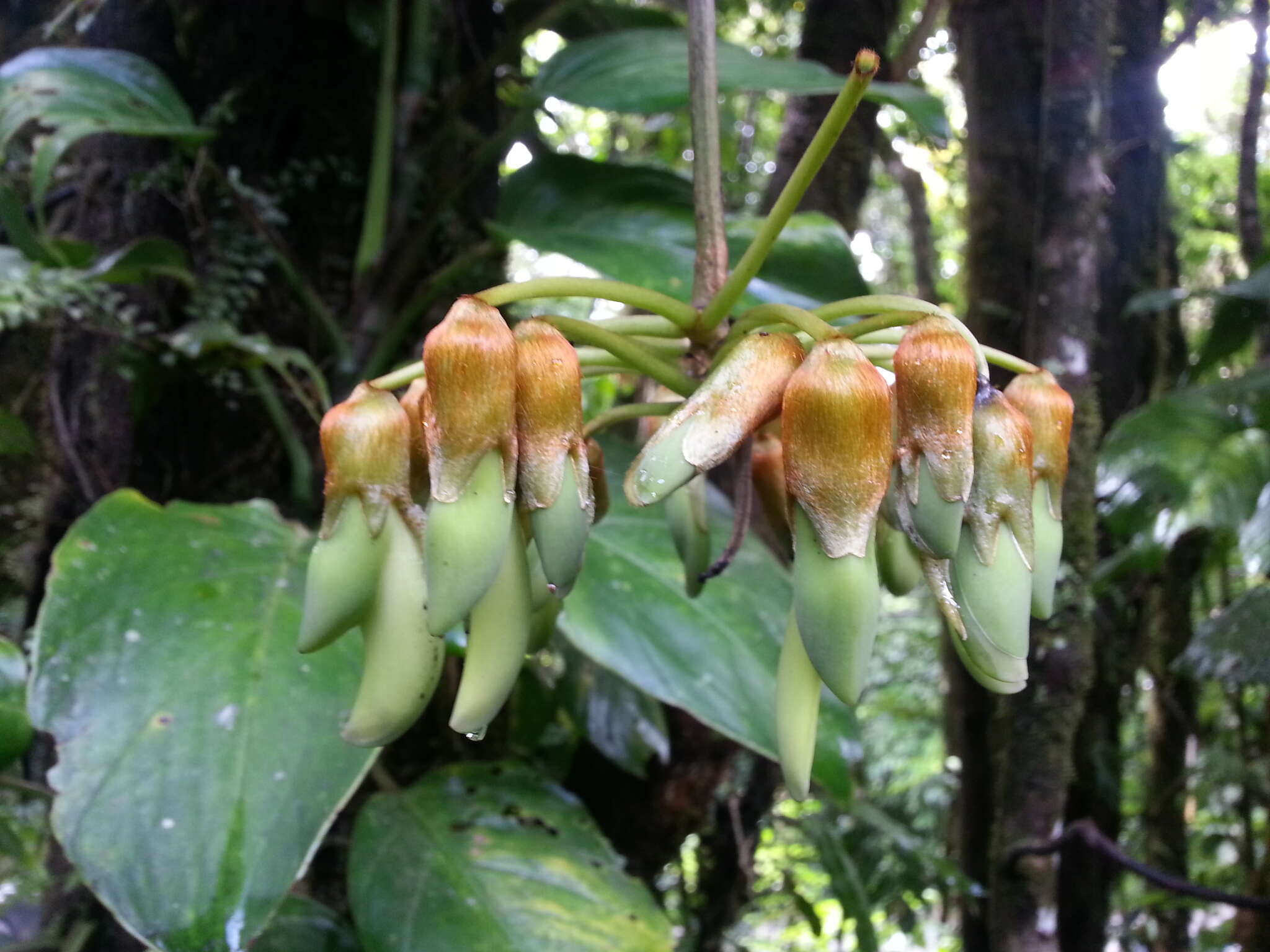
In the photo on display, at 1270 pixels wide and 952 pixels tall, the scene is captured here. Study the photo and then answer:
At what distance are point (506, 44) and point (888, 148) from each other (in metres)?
1.20

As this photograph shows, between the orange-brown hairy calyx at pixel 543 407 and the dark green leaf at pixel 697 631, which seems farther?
the dark green leaf at pixel 697 631

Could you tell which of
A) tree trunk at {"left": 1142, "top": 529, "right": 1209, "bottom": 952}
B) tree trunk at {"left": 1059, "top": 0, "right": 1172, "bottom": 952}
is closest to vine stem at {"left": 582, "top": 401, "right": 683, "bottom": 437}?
tree trunk at {"left": 1059, "top": 0, "right": 1172, "bottom": 952}

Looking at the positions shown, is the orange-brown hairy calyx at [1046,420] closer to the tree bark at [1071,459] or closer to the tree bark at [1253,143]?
the tree bark at [1071,459]

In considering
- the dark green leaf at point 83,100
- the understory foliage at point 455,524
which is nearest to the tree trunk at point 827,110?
the understory foliage at point 455,524

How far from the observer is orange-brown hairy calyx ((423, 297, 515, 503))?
0.33 metres

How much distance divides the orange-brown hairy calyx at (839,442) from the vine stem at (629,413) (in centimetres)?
12

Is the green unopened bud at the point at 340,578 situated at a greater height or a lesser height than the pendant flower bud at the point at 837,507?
lesser

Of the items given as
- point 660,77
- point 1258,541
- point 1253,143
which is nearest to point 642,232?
point 660,77

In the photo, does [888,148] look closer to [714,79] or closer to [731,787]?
[731,787]

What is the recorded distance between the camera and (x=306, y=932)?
0.73 meters

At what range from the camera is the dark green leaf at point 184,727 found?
46 cm

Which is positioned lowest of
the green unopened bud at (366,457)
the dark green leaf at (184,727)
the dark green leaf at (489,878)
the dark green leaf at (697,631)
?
the dark green leaf at (489,878)

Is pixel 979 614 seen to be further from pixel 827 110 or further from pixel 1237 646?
pixel 827 110

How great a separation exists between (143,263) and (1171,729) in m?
2.04
